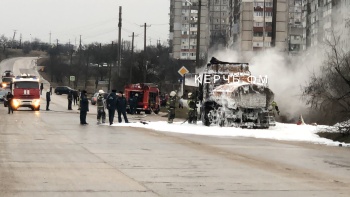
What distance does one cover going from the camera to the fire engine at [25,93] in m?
52.8

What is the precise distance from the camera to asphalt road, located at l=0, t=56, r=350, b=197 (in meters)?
11.5

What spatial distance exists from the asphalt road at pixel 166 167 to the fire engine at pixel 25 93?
96.2 feet

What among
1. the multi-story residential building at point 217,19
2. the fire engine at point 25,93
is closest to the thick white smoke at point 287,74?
the fire engine at point 25,93

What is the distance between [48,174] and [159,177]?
234cm

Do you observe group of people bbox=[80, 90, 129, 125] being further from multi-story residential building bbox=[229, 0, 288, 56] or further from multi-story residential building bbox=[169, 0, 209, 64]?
multi-story residential building bbox=[169, 0, 209, 64]

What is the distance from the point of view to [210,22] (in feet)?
493

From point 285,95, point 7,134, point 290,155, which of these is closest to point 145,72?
point 285,95

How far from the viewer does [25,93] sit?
53.0 m

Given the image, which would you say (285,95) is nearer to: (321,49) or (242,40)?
(321,49)

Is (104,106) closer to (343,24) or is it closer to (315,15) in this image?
(343,24)

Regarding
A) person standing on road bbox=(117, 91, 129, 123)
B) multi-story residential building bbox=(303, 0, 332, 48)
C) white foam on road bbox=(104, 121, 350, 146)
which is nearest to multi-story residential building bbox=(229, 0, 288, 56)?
multi-story residential building bbox=(303, 0, 332, 48)

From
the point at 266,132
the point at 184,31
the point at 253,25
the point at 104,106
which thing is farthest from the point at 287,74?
the point at 184,31

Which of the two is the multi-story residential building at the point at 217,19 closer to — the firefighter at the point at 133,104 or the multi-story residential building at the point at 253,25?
the multi-story residential building at the point at 253,25

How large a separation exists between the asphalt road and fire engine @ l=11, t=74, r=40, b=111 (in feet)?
96.2
